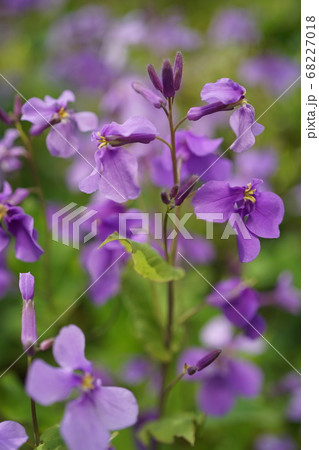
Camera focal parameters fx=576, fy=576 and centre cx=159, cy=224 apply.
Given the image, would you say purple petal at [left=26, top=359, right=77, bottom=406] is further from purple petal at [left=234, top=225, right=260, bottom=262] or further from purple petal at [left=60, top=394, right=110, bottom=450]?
purple petal at [left=234, top=225, right=260, bottom=262]

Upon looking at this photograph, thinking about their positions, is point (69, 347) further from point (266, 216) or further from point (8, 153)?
point (8, 153)

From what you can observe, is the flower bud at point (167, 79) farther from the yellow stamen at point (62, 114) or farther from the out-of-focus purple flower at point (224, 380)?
the out-of-focus purple flower at point (224, 380)

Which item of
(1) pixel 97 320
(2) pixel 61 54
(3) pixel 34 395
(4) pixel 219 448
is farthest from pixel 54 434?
(2) pixel 61 54

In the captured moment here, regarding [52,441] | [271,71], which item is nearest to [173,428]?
[52,441]

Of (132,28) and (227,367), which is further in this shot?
(132,28)

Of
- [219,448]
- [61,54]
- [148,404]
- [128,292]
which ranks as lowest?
[219,448]

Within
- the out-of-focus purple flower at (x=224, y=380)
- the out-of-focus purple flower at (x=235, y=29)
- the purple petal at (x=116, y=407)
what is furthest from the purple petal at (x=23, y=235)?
the out-of-focus purple flower at (x=235, y=29)
